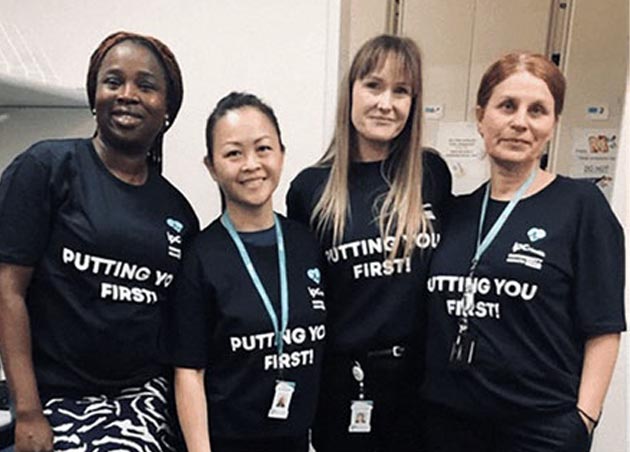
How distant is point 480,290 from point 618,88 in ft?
6.40

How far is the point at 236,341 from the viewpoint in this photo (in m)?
1.21

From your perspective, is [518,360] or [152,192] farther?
[152,192]

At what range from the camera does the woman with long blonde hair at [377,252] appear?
1362 millimetres

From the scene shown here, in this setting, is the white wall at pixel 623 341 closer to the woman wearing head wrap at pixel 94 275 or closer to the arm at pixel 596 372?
the arm at pixel 596 372

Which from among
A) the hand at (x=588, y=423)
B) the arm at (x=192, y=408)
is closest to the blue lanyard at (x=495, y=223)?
the hand at (x=588, y=423)

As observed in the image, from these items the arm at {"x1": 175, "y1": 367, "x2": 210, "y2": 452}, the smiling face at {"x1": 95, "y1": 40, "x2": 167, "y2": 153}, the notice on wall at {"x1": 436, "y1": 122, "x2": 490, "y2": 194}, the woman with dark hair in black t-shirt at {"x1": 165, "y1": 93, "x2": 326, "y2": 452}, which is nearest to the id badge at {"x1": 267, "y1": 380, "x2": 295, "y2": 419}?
the woman with dark hair in black t-shirt at {"x1": 165, "y1": 93, "x2": 326, "y2": 452}

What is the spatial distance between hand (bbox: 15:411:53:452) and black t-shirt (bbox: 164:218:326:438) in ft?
0.89

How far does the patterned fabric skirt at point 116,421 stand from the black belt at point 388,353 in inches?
19.3

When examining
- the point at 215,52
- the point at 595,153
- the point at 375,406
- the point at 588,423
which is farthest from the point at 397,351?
the point at 595,153

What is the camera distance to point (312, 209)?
1.46 m

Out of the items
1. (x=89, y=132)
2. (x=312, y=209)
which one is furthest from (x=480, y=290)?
(x=89, y=132)

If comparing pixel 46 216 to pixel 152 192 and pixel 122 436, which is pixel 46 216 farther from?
pixel 122 436

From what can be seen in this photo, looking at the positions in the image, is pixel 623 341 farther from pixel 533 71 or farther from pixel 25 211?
pixel 25 211

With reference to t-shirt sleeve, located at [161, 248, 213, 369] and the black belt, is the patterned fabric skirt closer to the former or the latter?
t-shirt sleeve, located at [161, 248, 213, 369]
